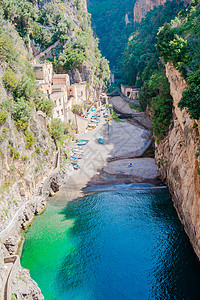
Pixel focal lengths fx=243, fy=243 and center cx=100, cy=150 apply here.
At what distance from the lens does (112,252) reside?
2367 centimetres

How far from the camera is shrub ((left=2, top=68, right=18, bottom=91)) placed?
2919 cm

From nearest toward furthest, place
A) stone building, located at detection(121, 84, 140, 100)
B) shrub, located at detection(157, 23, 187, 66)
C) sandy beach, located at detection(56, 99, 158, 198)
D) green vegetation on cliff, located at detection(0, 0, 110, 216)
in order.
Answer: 1. shrub, located at detection(157, 23, 187, 66)
2. green vegetation on cliff, located at detection(0, 0, 110, 216)
3. sandy beach, located at detection(56, 99, 158, 198)
4. stone building, located at detection(121, 84, 140, 100)

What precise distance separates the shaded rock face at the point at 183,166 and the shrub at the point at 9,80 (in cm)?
1920

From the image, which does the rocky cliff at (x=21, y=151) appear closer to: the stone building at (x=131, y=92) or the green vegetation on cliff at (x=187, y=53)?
the green vegetation on cliff at (x=187, y=53)

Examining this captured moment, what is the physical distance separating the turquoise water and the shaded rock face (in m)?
2.32

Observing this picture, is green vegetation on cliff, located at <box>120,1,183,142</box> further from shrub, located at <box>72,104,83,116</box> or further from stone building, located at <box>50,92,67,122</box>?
stone building, located at <box>50,92,67,122</box>

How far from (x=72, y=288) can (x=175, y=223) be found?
13.2 meters

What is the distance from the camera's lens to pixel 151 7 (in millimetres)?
88875

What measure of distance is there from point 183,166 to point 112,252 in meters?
11.6

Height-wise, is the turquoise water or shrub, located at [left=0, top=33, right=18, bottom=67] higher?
shrub, located at [left=0, top=33, right=18, bottom=67]

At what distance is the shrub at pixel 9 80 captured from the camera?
95.8 feet

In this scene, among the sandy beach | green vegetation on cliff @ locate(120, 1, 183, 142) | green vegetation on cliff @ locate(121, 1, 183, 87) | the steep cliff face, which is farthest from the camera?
the steep cliff face

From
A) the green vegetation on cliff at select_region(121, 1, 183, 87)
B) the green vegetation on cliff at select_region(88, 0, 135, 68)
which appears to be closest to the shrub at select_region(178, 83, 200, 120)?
the green vegetation on cliff at select_region(121, 1, 183, 87)

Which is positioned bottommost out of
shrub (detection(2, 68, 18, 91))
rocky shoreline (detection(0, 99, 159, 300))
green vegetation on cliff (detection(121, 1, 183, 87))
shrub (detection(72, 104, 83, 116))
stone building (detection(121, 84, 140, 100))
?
rocky shoreline (detection(0, 99, 159, 300))
